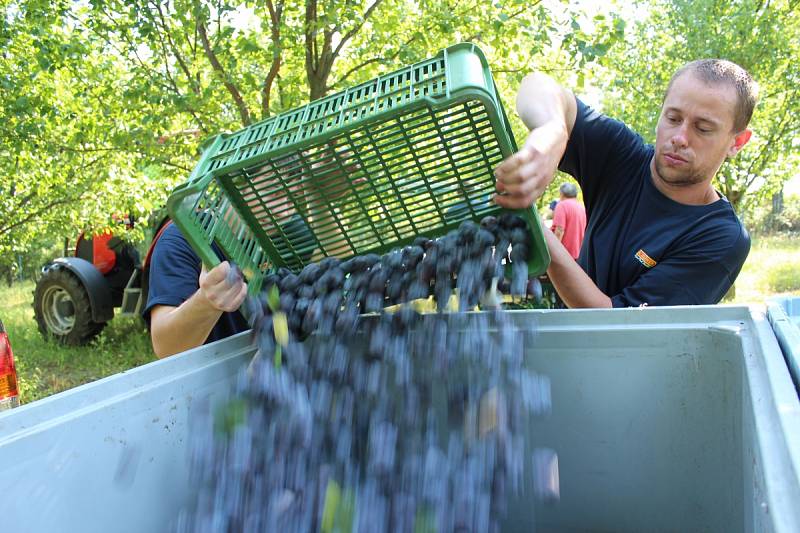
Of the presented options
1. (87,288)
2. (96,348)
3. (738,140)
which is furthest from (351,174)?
(96,348)

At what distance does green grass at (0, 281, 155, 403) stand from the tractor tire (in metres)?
0.10

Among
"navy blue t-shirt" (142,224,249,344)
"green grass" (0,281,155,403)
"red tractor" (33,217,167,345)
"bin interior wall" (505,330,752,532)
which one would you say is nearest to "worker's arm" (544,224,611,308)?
"bin interior wall" (505,330,752,532)

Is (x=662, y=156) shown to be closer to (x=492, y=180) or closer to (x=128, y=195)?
(x=492, y=180)

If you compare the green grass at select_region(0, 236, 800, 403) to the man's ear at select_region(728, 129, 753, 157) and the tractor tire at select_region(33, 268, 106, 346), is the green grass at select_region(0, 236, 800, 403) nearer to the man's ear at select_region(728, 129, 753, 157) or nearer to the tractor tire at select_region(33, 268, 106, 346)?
→ the tractor tire at select_region(33, 268, 106, 346)


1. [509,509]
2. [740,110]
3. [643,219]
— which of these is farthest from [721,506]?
[740,110]

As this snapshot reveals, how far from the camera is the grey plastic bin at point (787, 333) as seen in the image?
3.40ft

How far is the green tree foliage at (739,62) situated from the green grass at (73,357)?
4691 millimetres

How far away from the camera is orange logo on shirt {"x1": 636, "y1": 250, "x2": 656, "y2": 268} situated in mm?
1762

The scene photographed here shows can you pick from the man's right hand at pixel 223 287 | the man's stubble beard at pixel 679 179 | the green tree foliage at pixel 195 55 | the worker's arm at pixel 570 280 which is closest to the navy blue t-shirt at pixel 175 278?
the man's right hand at pixel 223 287

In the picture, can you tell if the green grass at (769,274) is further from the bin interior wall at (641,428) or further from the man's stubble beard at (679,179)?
the bin interior wall at (641,428)

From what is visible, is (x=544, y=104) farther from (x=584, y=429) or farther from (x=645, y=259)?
(x=584, y=429)

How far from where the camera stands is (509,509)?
4.85ft

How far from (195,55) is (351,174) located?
131 inches

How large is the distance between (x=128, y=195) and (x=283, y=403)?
4.93 meters
